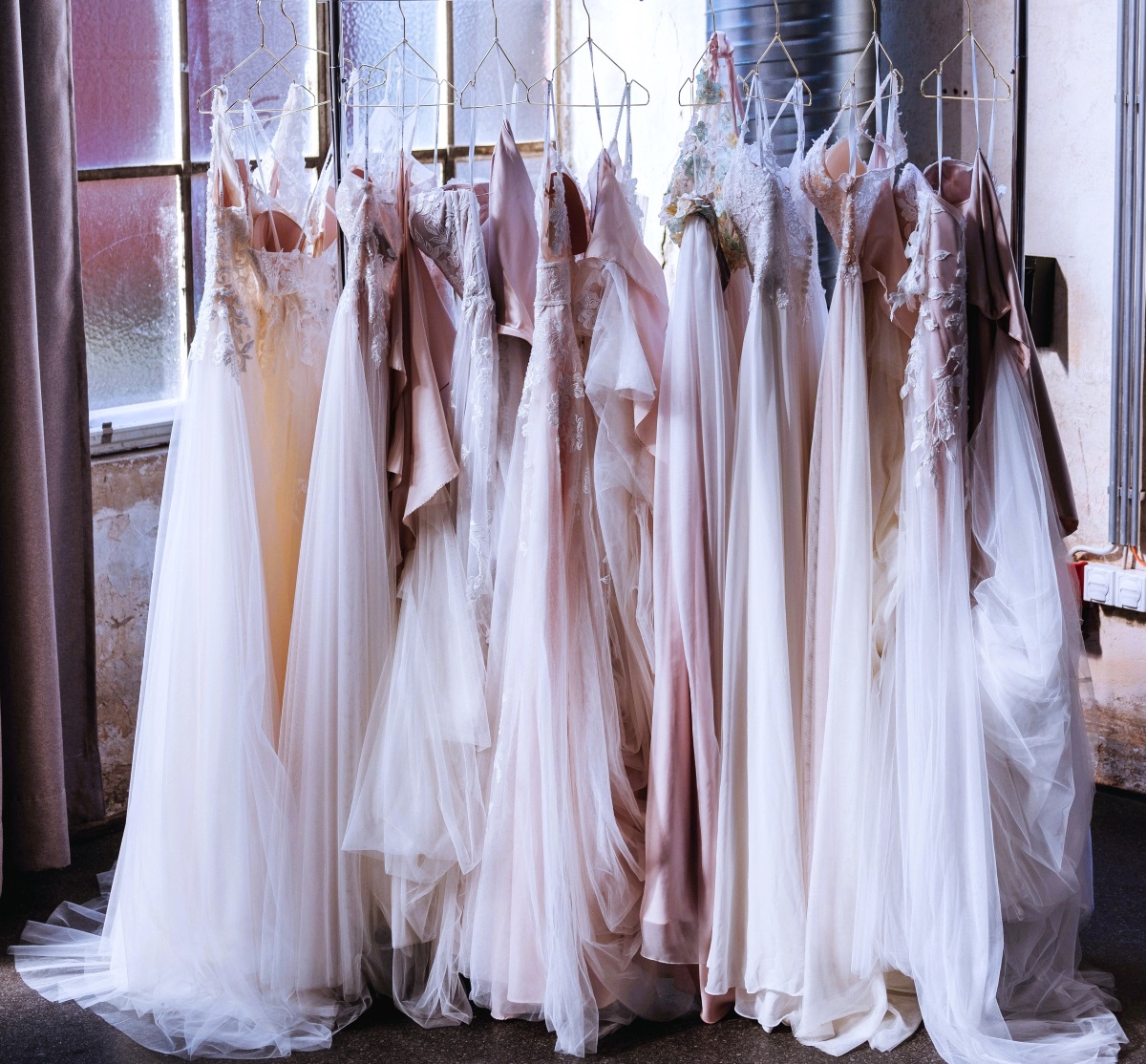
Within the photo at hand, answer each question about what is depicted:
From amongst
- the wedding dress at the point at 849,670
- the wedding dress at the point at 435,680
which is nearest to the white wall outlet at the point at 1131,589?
the wedding dress at the point at 849,670

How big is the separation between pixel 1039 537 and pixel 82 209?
2.10 metres

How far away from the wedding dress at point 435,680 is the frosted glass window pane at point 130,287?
1116 mm

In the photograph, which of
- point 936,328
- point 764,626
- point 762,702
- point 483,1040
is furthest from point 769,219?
point 483,1040

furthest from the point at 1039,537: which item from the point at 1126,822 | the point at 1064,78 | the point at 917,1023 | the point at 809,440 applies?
the point at 1064,78

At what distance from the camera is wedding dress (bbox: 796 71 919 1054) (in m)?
1.88

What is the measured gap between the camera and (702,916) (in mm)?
1966

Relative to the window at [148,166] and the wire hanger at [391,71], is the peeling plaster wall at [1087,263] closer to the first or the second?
the wire hanger at [391,71]

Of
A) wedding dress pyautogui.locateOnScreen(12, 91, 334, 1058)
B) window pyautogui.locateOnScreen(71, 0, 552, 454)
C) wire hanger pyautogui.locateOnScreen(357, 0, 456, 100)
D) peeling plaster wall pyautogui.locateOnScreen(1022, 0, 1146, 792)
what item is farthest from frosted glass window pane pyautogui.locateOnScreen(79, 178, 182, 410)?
peeling plaster wall pyautogui.locateOnScreen(1022, 0, 1146, 792)

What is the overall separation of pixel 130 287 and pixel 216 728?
133 cm

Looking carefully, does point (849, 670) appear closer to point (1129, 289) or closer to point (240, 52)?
point (1129, 289)

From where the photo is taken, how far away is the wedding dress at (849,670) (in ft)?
6.18

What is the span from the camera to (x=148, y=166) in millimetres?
2883

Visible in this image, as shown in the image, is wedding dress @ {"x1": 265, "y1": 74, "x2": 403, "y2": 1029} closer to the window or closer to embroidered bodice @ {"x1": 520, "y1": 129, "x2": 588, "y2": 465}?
embroidered bodice @ {"x1": 520, "y1": 129, "x2": 588, "y2": 465}

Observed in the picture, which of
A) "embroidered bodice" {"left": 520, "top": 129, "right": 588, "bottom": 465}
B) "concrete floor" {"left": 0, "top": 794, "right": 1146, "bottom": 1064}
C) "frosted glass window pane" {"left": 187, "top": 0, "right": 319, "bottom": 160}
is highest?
"frosted glass window pane" {"left": 187, "top": 0, "right": 319, "bottom": 160}
